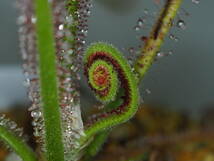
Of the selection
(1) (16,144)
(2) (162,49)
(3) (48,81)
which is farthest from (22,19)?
(2) (162,49)

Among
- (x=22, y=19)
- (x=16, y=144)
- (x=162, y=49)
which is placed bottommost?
(x=162, y=49)

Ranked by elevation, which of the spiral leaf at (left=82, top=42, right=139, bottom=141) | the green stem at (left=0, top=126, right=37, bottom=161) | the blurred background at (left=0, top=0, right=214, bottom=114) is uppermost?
the spiral leaf at (left=82, top=42, right=139, bottom=141)

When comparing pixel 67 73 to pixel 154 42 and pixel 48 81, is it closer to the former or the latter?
pixel 48 81

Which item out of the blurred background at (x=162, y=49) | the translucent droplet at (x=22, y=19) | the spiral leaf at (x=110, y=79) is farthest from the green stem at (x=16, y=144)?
the blurred background at (x=162, y=49)

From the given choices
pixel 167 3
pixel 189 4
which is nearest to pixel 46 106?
pixel 167 3

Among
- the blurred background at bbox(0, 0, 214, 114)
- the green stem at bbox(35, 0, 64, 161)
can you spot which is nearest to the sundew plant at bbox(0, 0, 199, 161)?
the green stem at bbox(35, 0, 64, 161)

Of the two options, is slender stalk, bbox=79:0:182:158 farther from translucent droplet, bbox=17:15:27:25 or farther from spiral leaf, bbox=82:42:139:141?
translucent droplet, bbox=17:15:27:25

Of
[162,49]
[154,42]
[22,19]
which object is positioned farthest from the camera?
[162,49]
